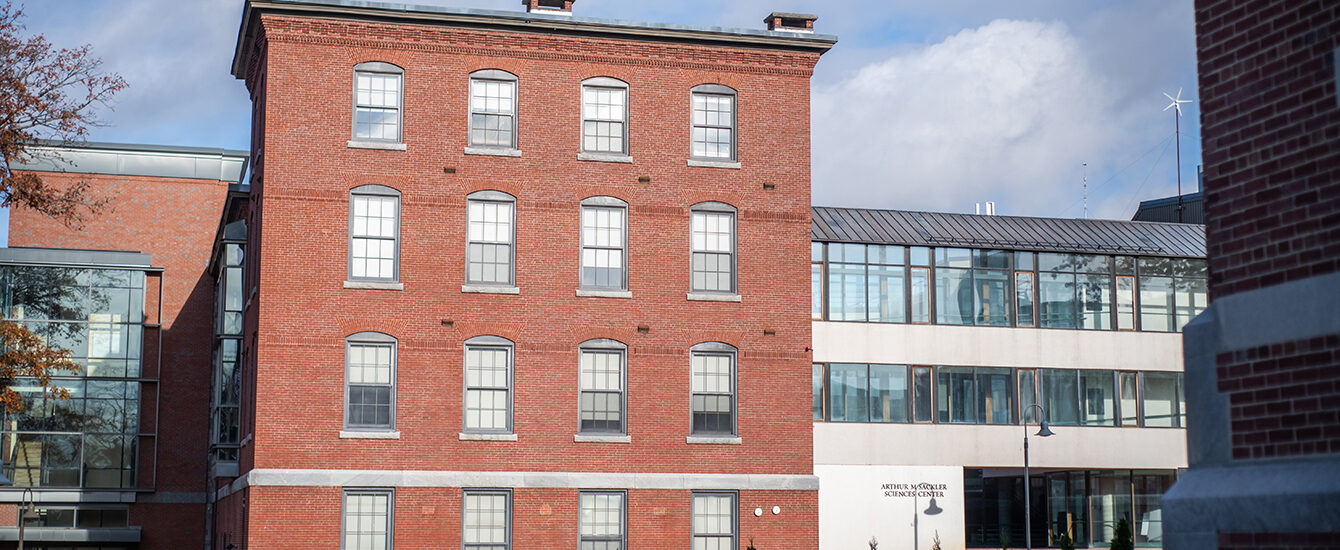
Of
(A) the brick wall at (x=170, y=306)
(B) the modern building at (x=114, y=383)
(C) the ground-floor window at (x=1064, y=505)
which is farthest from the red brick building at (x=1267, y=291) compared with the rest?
(A) the brick wall at (x=170, y=306)

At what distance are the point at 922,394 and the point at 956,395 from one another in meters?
1.20

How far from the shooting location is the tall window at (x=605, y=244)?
33.0 m

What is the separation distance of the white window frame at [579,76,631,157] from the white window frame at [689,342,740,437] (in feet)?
16.0

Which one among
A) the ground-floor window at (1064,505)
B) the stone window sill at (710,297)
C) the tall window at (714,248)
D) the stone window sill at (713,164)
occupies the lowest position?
the ground-floor window at (1064,505)

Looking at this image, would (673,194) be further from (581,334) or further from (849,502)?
(849,502)

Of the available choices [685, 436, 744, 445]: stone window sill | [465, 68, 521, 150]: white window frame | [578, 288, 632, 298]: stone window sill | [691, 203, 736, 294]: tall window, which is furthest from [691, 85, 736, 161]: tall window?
[685, 436, 744, 445]: stone window sill

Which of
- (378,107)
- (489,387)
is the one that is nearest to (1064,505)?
(489,387)

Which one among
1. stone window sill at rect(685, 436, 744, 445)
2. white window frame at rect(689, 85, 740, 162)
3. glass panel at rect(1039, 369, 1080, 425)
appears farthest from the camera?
glass panel at rect(1039, 369, 1080, 425)

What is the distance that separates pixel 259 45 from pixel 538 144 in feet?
24.0

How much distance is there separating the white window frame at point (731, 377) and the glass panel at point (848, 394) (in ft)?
41.9

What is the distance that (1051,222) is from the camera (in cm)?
5081

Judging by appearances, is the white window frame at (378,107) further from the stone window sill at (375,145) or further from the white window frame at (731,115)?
the white window frame at (731,115)

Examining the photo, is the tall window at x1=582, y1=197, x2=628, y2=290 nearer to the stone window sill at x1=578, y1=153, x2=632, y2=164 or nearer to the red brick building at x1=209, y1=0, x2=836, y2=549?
the red brick building at x1=209, y1=0, x2=836, y2=549

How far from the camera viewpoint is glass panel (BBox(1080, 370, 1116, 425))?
158ft
